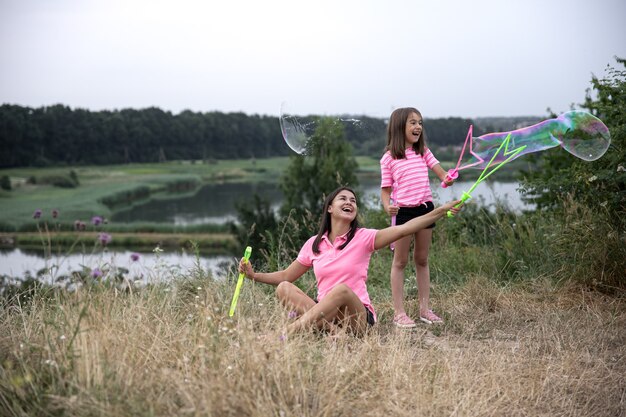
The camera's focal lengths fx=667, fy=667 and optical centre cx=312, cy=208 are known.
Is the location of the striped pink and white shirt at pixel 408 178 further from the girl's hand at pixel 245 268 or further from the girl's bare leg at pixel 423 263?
the girl's hand at pixel 245 268

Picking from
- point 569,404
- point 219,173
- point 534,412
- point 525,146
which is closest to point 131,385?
point 534,412

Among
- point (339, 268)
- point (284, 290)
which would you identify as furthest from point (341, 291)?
point (284, 290)

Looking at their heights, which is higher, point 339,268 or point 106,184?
point 339,268

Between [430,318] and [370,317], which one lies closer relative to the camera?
[370,317]

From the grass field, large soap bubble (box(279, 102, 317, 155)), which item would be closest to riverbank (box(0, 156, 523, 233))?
the grass field

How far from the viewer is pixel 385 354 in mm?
3635

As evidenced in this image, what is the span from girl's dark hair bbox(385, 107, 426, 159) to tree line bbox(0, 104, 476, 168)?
2755cm

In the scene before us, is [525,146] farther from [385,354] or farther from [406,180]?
[385,354]

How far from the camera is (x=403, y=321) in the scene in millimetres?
4723

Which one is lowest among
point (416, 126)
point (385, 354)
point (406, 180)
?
point (385, 354)

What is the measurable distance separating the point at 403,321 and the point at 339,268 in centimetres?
80

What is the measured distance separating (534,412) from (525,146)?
198cm

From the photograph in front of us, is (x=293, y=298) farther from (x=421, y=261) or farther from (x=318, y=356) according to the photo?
(x=421, y=261)

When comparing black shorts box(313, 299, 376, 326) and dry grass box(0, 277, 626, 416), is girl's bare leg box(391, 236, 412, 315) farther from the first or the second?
black shorts box(313, 299, 376, 326)
